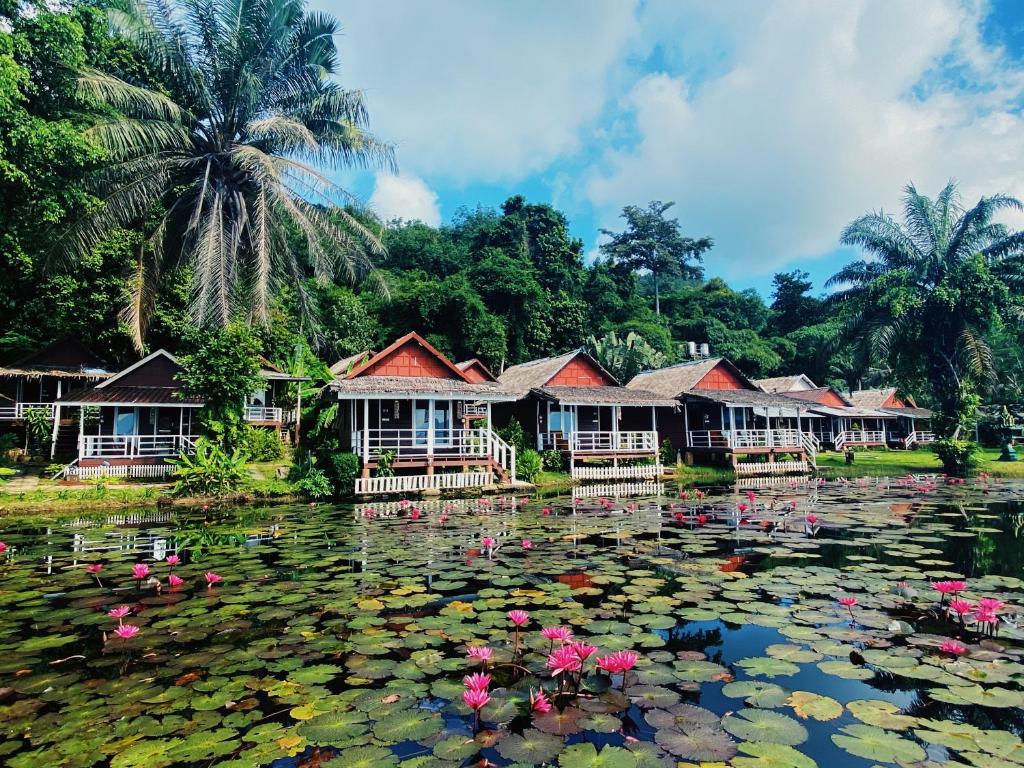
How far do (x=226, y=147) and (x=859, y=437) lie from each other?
1740 inches

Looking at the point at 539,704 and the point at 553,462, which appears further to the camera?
the point at 553,462

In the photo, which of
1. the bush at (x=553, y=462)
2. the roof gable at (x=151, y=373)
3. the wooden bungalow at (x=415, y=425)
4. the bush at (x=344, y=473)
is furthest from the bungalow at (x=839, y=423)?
the roof gable at (x=151, y=373)

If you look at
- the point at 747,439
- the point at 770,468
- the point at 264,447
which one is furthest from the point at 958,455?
the point at 264,447

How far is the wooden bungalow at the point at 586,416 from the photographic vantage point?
2438cm

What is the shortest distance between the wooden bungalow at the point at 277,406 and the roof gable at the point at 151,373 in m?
3.61

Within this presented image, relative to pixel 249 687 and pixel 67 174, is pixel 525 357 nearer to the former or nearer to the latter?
pixel 67 174

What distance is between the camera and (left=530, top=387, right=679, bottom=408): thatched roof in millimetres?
24344

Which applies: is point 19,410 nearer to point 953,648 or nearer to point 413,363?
point 413,363

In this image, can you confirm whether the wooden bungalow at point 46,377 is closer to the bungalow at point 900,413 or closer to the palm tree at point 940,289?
the palm tree at point 940,289

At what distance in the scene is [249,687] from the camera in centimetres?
390

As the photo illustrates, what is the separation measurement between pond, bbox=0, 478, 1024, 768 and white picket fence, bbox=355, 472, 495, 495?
8813mm

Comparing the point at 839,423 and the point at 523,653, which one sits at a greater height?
the point at 839,423

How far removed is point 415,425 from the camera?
74.8ft

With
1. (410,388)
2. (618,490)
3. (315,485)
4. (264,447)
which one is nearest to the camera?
(315,485)
